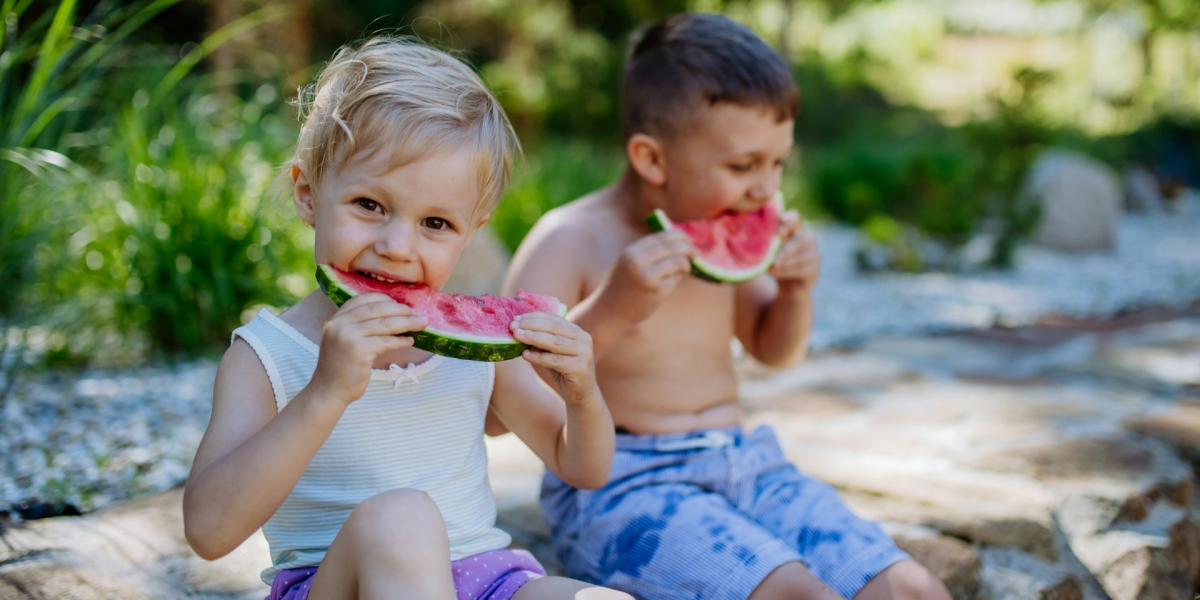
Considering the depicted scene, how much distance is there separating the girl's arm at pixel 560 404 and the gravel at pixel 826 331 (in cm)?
154

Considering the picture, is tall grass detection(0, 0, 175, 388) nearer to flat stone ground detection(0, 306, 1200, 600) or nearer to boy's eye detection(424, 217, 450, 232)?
flat stone ground detection(0, 306, 1200, 600)

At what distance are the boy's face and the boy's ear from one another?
13 mm

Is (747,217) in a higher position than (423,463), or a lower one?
higher

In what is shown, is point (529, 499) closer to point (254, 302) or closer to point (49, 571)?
point (49, 571)

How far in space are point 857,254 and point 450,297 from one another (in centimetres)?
632

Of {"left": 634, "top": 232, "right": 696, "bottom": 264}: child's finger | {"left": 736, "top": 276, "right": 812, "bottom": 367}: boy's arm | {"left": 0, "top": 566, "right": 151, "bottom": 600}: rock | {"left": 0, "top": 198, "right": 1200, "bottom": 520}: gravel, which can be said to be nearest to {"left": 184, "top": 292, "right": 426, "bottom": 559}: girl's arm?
{"left": 0, "top": 566, "right": 151, "bottom": 600}: rock

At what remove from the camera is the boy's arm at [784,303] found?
2.86 meters

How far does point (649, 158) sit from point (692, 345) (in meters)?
0.57

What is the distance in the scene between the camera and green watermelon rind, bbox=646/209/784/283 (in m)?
2.53

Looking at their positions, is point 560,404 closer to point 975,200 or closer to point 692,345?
point 692,345

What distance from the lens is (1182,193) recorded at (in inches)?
540

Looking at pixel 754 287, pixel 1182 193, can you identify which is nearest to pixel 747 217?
pixel 754 287

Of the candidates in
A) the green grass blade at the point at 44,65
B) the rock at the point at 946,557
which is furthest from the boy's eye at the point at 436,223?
the green grass blade at the point at 44,65

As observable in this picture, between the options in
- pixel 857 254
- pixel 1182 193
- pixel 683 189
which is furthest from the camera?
pixel 1182 193
